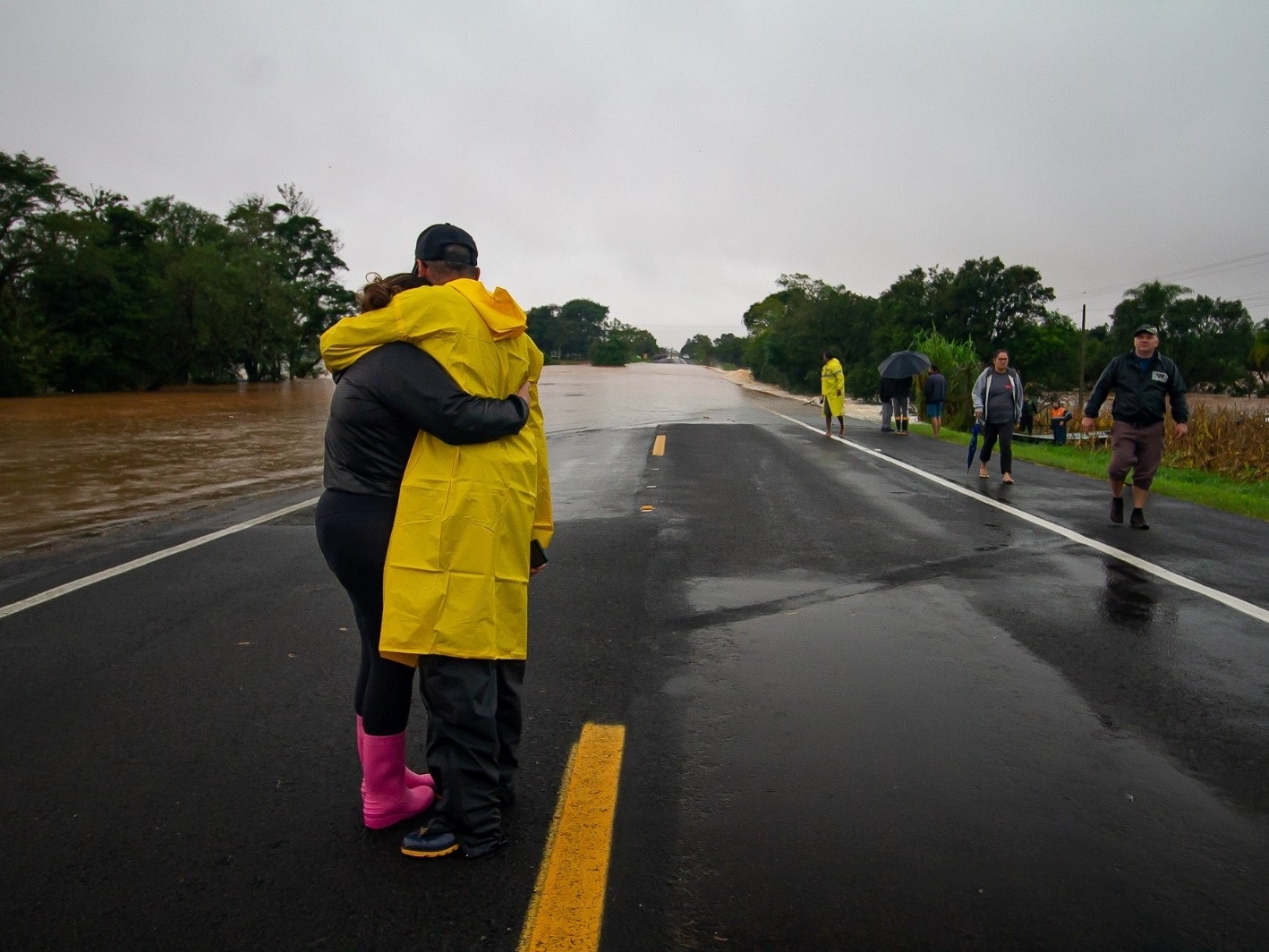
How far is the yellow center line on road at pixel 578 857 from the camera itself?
8.22 ft

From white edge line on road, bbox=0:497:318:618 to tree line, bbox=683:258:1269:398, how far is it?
4240cm

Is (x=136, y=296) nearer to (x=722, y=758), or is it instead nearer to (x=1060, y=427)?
(x=1060, y=427)

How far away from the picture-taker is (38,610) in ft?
18.9

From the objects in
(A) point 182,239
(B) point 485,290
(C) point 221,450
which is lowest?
(C) point 221,450

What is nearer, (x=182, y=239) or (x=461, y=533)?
(x=461, y=533)

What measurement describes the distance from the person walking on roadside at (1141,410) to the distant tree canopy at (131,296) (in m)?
33.8

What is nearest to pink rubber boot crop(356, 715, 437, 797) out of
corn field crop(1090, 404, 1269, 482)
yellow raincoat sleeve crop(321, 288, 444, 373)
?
yellow raincoat sleeve crop(321, 288, 444, 373)

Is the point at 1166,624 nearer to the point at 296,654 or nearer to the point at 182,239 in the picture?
the point at 296,654

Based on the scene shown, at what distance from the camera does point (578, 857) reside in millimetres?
2863

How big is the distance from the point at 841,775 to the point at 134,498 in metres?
10.1

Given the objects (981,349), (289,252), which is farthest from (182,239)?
(981,349)

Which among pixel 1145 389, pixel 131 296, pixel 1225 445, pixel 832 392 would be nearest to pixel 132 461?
pixel 832 392

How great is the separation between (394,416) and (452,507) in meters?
0.34

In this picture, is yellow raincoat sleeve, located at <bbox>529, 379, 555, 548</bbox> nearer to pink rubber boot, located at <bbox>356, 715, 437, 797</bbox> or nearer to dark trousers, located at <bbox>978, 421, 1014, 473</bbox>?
pink rubber boot, located at <bbox>356, 715, 437, 797</bbox>
